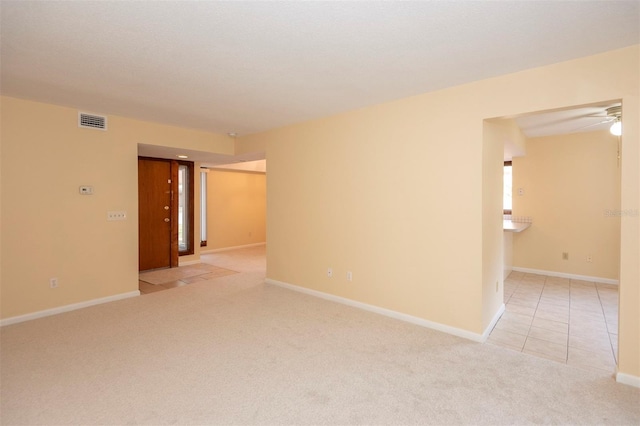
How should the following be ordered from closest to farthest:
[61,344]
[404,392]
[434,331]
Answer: [404,392] → [61,344] → [434,331]

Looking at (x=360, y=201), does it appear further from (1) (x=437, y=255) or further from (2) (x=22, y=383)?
(2) (x=22, y=383)

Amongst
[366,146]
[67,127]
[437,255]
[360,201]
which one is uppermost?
[67,127]

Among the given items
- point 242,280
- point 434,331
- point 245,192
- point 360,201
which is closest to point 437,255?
point 434,331

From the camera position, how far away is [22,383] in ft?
7.59

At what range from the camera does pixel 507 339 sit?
10.1 feet

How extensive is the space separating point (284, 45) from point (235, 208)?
22.7 ft

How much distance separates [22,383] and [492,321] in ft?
14.0

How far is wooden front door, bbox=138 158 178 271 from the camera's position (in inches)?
236

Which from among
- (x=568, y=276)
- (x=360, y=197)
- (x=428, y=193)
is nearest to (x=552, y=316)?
(x=428, y=193)

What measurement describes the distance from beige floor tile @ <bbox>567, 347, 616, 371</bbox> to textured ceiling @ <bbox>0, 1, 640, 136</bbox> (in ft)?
8.31

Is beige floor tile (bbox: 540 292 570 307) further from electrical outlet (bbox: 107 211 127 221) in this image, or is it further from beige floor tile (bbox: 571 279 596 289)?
electrical outlet (bbox: 107 211 127 221)

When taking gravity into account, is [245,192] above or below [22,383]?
above

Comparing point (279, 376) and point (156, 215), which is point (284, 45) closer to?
point (279, 376)

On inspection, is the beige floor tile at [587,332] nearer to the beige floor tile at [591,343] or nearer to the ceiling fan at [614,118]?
the beige floor tile at [591,343]
